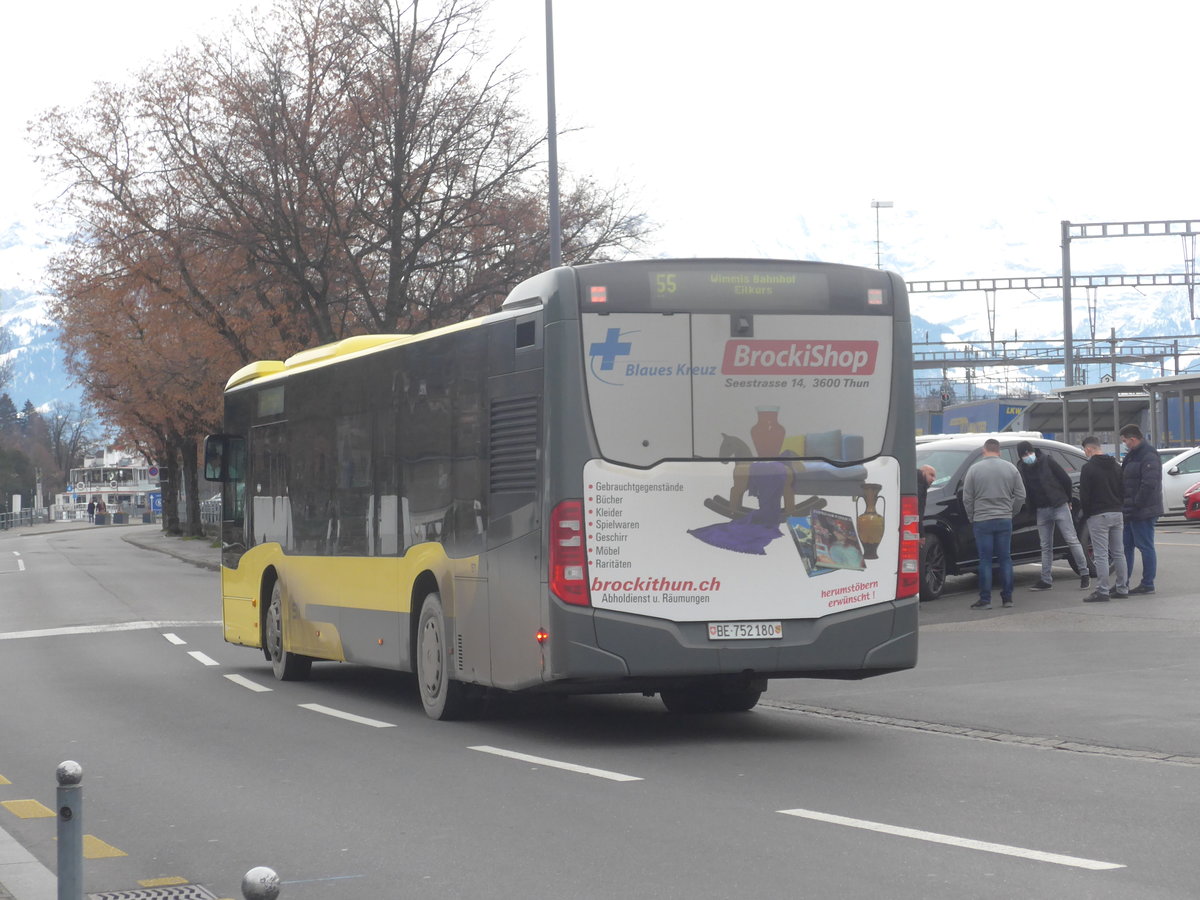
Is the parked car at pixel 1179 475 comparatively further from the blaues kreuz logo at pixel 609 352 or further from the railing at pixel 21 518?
the railing at pixel 21 518

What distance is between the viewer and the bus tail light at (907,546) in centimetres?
1082

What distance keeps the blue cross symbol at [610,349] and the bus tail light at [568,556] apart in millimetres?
878

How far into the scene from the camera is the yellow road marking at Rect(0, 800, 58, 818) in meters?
8.45

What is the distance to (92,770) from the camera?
998cm

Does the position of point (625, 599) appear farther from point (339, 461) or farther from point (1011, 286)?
point (1011, 286)

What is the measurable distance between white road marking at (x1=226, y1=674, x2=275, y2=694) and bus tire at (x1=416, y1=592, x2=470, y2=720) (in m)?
2.94

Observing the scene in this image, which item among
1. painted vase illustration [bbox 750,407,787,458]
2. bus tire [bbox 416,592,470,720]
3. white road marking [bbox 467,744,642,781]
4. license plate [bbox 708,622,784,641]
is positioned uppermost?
painted vase illustration [bbox 750,407,787,458]

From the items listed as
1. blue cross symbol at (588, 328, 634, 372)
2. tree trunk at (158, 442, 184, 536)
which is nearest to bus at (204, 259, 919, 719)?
blue cross symbol at (588, 328, 634, 372)

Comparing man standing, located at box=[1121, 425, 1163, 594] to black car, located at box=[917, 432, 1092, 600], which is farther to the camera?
black car, located at box=[917, 432, 1092, 600]

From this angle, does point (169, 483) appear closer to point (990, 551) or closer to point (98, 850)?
point (990, 551)

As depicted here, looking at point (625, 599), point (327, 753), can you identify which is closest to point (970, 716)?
point (625, 599)

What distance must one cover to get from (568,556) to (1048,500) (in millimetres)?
10877

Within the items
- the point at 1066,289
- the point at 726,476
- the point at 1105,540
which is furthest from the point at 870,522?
the point at 1066,289

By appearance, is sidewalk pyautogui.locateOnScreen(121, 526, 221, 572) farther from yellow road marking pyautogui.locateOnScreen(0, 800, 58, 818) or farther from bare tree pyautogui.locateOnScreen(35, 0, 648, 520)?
yellow road marking pyautogui.locateOnScreen(0, 800, 58, 818)
